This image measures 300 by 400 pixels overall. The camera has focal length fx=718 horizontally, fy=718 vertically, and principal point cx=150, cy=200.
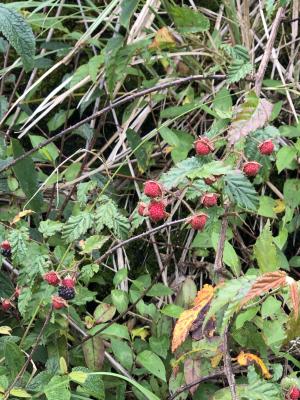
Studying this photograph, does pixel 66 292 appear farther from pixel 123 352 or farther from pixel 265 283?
pixel 265 283

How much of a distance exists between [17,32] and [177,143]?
1.24 feet

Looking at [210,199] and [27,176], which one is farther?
[27,176]

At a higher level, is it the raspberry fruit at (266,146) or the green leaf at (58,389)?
the raspberry fruit at (266,146)

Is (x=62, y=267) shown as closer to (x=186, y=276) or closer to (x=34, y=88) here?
(x=186, y=276)

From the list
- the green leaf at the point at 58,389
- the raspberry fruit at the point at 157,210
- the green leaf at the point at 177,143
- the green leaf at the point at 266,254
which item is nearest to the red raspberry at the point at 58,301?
the green leaf at the point at 58,389

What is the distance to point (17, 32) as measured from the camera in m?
1.26

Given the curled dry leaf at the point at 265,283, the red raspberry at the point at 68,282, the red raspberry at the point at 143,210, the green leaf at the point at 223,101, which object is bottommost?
the red raspberry at the point at 68,282

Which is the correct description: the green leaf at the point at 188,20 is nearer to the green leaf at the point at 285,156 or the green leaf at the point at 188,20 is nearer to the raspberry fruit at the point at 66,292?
the green leaf at the point at 285,156

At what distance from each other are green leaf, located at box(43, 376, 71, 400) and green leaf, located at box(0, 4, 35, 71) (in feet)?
1.83

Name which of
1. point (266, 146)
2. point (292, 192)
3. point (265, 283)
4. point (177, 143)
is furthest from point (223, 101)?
point (265, 283)

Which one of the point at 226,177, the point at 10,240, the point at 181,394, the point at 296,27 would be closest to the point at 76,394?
the point at 181,394

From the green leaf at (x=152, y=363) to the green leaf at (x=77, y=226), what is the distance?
24 centimetres

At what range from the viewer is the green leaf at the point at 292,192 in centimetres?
139

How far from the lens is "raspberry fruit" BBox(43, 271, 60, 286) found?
1100 mm
